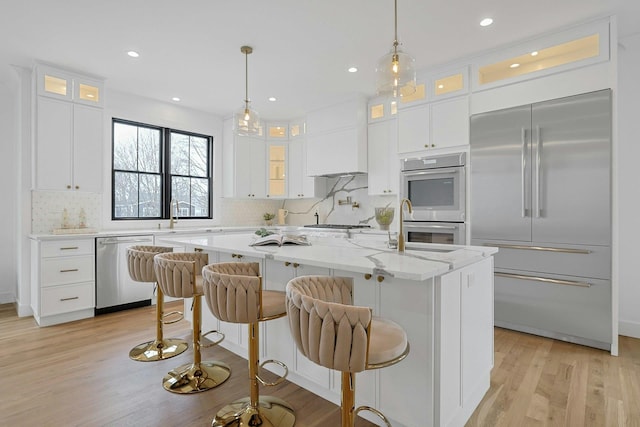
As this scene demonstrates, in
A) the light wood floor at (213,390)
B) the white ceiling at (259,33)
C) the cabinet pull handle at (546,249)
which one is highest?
the white ceiling at (259,33)

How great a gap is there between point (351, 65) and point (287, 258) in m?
2.77

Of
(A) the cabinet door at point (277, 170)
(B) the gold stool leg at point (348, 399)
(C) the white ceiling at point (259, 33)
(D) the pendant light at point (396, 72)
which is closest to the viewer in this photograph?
(B) the gold stool leg at point (348, 399)

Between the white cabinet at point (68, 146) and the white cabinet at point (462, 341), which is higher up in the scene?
the white cabinet at point (68, 146)

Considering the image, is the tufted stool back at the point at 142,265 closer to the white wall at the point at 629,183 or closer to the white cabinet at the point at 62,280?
the white cabinet at the point at 62,280

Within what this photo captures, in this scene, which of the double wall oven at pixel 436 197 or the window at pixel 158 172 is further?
the window at pixel 158 172

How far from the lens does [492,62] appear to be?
346 centimetres

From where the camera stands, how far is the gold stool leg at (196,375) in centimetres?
225

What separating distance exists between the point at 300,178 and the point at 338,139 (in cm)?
118

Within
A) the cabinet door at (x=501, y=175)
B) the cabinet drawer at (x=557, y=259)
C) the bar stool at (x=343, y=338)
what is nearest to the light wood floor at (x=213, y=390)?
the cabinet drawer at (x=557, y=259)

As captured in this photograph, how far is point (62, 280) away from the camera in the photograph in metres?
3.62

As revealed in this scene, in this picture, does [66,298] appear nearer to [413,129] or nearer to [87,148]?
[87,148]

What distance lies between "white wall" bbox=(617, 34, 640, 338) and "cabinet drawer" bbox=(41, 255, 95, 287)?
5684 millimetres

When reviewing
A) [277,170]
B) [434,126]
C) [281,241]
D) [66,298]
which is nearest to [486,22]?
[434,126]

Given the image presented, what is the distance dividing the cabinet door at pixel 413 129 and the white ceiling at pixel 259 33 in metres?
0.53
